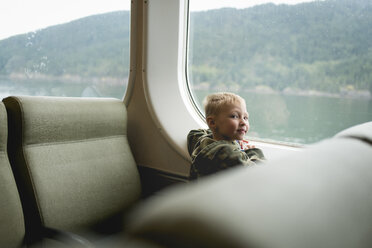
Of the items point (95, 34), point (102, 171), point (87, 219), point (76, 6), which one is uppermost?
point (76, 6)

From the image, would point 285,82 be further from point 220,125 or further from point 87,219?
point 87,219

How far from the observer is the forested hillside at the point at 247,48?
1684 millimetres

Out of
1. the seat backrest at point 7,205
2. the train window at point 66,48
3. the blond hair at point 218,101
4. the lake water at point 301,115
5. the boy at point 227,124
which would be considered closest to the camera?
the seat backrest at point 7,205

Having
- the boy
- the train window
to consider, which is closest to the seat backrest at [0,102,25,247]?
the boy

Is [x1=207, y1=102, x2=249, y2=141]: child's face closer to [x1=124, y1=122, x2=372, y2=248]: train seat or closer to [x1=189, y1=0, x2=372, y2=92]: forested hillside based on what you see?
[x1=189, y1=0, x2=372, y2=92]: forested hillside

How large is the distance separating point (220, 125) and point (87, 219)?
0.86m

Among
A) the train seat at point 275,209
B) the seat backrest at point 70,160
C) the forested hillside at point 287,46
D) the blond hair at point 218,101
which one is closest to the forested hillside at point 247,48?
the forested hillside at point 287,46

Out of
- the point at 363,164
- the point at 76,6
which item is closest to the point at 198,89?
the point at 76,6

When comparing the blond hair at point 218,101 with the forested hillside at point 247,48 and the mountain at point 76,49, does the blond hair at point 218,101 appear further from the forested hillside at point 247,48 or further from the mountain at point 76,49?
the mountain at point 76,49

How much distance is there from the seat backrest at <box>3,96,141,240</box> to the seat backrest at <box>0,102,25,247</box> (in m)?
0.09

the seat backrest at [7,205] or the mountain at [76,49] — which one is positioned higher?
the mountain at [76,49]

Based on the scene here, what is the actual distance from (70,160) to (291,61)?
132 centimetres

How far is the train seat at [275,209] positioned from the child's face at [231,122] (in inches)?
45.9

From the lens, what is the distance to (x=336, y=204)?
0.31 meters
